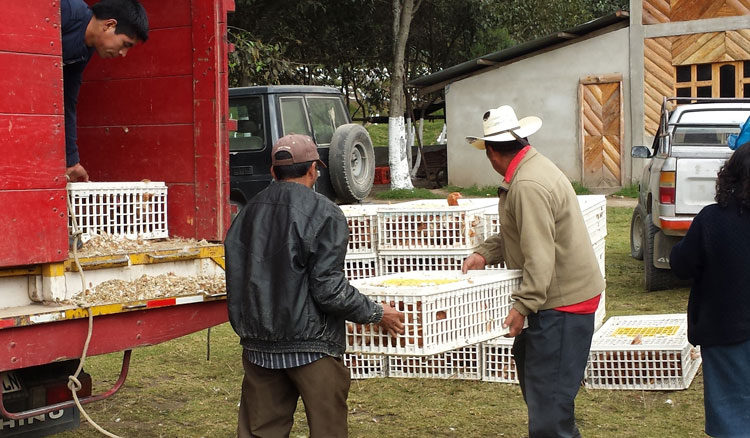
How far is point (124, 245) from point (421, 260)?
2.29 metres

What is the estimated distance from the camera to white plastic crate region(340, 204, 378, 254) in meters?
6.98

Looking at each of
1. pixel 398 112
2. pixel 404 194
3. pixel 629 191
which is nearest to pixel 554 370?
pixel 629 191

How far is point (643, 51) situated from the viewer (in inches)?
818

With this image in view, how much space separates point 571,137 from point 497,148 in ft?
56.8

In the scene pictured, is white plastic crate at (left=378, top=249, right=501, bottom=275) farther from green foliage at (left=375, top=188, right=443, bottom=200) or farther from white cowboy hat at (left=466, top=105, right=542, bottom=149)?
green foliage at (left=375, top=188, right=443, bottom=200)

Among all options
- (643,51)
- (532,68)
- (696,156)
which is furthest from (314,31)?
(696,156)

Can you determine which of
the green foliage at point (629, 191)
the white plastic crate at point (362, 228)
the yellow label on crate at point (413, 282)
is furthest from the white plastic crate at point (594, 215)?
the green foliage at point (629, 191)

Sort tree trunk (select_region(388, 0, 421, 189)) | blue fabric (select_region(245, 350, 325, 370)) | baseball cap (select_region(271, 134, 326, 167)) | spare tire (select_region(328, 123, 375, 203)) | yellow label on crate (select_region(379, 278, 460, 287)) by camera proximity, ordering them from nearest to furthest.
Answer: blue fabric (select_region(245, 350, 325, 370))
baseball cap (select_region(271, 134, 326, 167))
yellow label on crate (select_region(379, 278, 460, 287))
spare tire (select_region(328, 123, 375, 203))
tree trunk (select_region(388, 0, 421, 189))

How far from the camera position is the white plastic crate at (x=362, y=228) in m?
6.98

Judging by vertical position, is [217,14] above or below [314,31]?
below

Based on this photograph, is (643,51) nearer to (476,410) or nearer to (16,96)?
(476,410)

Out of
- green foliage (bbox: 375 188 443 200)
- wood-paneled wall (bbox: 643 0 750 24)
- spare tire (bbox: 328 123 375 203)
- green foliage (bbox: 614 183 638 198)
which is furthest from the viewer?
green foliage (bbox: 375 188 443 200)

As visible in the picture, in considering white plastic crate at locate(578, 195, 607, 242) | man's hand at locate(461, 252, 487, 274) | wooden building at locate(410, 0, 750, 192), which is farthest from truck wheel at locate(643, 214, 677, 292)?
Answer: wooden building at locate(410, 0, 750, 192)

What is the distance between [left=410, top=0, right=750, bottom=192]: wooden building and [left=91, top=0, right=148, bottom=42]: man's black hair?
16710mm
